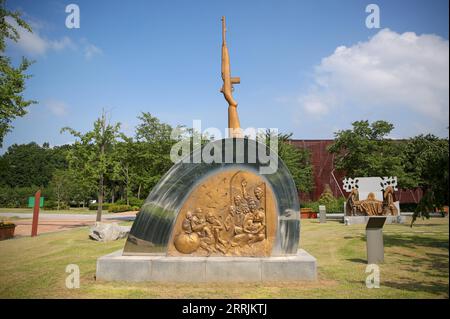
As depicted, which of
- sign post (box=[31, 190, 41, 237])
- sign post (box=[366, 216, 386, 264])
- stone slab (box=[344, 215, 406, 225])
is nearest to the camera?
sign post (box=[366, 216, 386, 264])

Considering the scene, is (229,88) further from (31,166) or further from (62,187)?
(31,166)

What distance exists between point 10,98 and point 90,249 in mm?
8094

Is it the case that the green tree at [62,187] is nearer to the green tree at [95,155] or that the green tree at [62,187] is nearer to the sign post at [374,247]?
the green tree at [95,155]

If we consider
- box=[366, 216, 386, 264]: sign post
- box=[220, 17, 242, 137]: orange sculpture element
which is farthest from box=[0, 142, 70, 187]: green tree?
box=[366, 216, 386, 264]: sign post

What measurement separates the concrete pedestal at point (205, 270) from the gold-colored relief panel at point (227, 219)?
46cm

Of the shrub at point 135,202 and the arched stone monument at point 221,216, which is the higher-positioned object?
the arched stone monument at point 221,216

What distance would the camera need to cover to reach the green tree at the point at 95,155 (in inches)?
845

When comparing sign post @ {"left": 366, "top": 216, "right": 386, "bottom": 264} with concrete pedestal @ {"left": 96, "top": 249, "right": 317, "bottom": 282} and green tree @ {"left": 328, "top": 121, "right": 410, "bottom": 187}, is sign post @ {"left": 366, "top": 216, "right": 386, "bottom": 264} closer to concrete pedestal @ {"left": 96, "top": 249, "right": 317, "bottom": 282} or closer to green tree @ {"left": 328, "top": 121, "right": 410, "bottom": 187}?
concrete pedestal @ {"left": 96, "top": 249, "right": 317, "bottom": 282}

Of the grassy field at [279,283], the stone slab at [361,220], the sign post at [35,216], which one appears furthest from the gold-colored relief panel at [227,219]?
the stone slab at [361,220]

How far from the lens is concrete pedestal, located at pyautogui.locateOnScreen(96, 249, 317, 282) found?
7.64 meters

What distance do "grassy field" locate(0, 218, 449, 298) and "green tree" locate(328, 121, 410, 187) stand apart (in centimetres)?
1943

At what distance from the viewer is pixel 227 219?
8.28 metres
